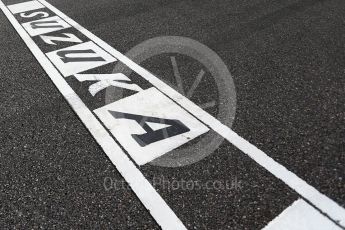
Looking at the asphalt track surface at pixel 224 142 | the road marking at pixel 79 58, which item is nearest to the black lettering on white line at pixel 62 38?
the road marking at pixel 79 58

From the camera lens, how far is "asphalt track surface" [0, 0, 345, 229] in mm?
3369

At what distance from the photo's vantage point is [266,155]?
3.83 meters

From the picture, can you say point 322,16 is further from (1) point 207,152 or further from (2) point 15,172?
(2) point 15,172

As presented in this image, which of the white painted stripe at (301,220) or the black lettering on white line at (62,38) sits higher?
the white painted stripe at (301,220)

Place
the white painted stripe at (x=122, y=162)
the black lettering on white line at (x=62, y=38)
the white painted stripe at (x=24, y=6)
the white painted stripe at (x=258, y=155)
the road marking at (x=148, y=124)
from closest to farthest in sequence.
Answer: the white painted stripe at (x=258, y=155) → the white painted stripe at (x=122, y=162) → the road marking at (x=148, y=124) → the black lettering on white line at (x=62, y=38) → the white painted stripe at (x=24, y=6)

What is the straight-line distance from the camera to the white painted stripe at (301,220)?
3.02 meters

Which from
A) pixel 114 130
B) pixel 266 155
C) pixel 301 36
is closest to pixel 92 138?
pixel 114 130

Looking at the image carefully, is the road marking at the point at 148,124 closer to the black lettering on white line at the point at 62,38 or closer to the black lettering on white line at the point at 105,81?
the black lettering on white line at the point at 105,81

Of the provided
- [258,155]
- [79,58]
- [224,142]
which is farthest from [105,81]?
[258,155]

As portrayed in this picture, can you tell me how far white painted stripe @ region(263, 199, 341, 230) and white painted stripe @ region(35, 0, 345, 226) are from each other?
7 cm
